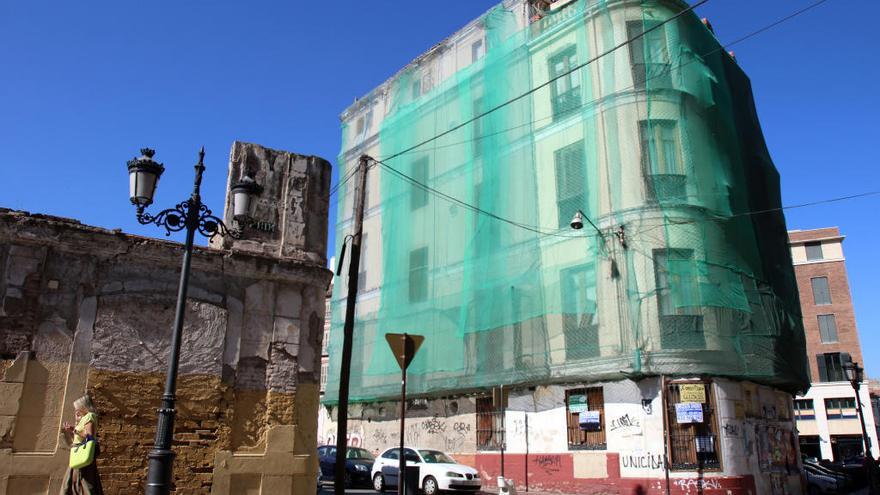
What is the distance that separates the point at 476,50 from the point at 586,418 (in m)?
15.9

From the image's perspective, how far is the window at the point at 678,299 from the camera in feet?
57.2

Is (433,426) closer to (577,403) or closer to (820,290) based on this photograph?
(577,403)

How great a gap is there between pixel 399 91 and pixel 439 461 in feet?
61.0

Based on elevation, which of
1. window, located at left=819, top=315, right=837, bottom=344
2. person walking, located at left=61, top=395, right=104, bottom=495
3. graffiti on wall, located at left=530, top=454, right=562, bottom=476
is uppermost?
window, located at left=819, top=315, right=837, bottom=344

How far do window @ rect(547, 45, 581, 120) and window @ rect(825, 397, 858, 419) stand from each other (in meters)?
34.9

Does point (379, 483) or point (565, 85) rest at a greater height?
point (565, 85)

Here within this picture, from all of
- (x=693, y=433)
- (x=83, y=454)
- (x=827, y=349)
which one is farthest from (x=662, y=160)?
(x=827, y=349)

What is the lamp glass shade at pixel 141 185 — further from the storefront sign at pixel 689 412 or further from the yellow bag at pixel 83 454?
the storefront sign at pixel 689 412

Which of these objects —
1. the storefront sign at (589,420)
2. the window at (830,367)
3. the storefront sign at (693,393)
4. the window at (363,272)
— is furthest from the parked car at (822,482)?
the window at (830,367)

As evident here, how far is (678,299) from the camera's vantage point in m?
17.9

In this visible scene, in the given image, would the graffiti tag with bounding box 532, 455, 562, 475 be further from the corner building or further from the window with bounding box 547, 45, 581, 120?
the window with bounding box 547, 45, 581, 120

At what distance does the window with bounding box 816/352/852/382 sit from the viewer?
4428 centimetres

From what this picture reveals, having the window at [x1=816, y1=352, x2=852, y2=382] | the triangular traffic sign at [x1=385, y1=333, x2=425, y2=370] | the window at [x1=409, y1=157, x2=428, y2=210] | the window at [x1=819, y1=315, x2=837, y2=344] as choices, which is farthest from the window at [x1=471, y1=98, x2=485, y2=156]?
the window at [x1=819, y1=315, x2=837, y2=344]

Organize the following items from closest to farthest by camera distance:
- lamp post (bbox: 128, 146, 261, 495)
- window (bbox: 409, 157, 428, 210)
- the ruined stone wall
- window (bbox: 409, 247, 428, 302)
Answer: lamp post (bbox: 128, 146, 261, 495), the ruined stone wall, window (bbox: 409, 247, 428, 302), window (bbox: 409, 157, 428, 210)
